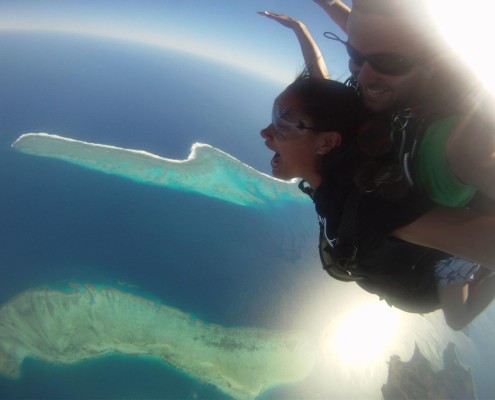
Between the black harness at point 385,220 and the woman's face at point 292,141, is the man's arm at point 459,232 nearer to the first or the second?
the black harness at point 385,220

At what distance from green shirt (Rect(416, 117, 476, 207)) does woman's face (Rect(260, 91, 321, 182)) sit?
1.30ft

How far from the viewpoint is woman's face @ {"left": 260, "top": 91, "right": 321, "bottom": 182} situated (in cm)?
116

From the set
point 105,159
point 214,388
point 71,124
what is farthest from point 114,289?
point 71,124

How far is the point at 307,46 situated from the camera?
1835 millimetres

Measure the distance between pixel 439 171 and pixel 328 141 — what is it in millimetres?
408

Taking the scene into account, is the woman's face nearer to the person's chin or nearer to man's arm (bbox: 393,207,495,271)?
the person's chin

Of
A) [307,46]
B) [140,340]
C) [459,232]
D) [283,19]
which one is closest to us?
[459,232]

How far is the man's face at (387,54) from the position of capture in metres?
1.01

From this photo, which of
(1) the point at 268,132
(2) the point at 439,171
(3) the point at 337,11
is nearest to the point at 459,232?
(2) the point at 439,171

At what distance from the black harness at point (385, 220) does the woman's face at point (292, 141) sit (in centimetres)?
13

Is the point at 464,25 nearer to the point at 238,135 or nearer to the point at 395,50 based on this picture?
the point at 395,50

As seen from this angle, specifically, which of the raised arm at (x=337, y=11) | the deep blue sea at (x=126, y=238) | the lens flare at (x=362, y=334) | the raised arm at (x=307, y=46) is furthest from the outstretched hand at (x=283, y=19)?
the lens flare at (x=362, y=334)

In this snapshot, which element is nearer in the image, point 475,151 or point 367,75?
point 475,151

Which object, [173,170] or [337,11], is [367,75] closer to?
[337,11]
